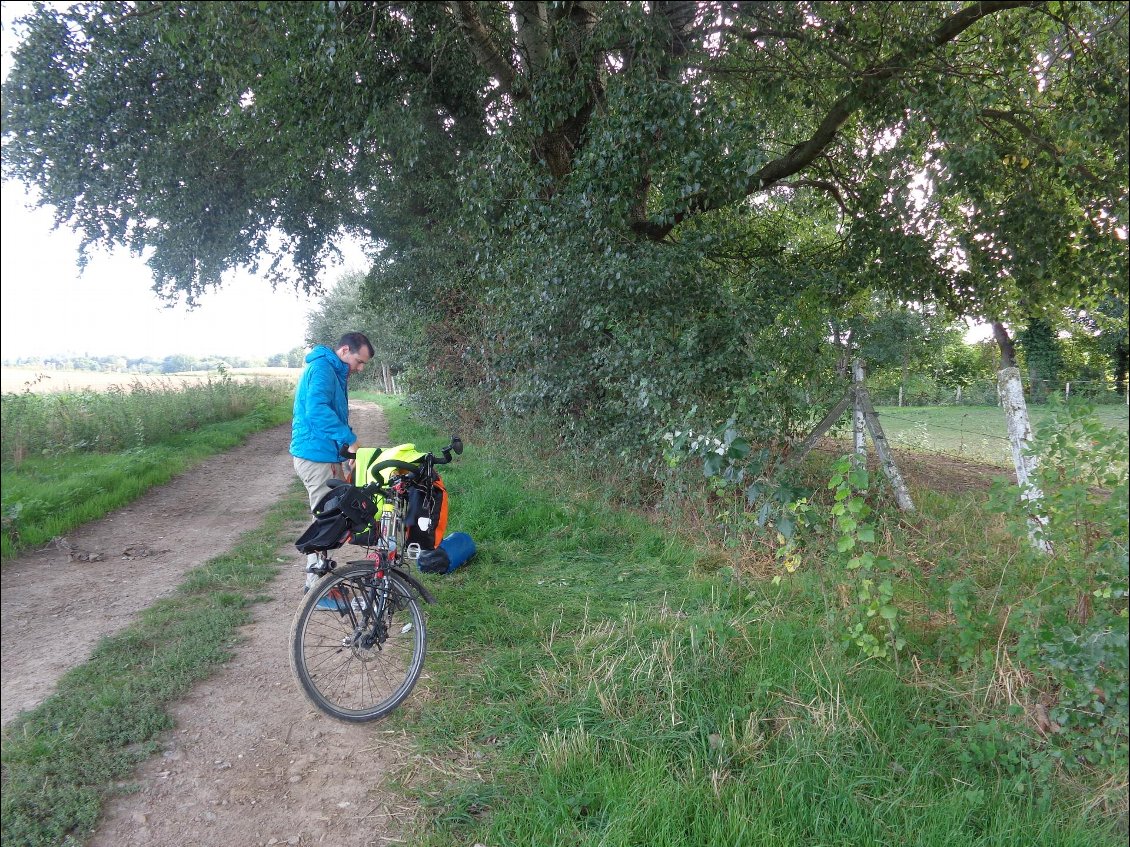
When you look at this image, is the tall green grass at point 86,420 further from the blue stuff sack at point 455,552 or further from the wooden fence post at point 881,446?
the wooden fence post at point 881,446

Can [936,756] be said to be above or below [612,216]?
below

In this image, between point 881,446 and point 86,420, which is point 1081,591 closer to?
point 881,446

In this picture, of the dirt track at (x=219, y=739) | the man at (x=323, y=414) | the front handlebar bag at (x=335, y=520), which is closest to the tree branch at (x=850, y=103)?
the man at (x=323, y=414)

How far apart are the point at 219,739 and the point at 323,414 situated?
216 cm

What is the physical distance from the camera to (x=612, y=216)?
661cm

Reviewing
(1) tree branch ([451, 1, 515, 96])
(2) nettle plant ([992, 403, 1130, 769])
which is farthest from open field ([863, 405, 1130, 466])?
(1) tree branch ([451, 1, 515, 96])

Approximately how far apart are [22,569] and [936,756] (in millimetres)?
3636

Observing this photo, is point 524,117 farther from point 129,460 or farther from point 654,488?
point 129,460

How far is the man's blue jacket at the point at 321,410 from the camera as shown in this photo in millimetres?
4570

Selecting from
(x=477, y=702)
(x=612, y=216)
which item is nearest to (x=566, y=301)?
(x=612, y=216)

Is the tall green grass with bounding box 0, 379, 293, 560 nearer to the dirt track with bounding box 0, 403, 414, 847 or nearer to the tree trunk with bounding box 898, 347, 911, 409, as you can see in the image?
the dirt track with bounding box 0, 403, 414, 847

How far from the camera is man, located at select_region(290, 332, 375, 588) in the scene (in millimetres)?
4578

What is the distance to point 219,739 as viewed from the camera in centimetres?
324

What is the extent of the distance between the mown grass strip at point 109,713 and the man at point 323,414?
33.1 inches
